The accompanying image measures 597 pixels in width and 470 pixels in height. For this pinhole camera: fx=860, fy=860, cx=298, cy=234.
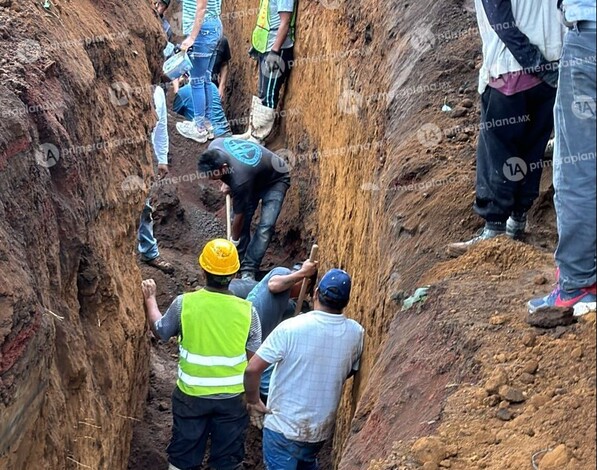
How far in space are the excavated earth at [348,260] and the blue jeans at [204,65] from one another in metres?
2.66

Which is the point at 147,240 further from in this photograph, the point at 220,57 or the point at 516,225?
the point at 516,225

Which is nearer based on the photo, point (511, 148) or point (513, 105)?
point (513, 105)

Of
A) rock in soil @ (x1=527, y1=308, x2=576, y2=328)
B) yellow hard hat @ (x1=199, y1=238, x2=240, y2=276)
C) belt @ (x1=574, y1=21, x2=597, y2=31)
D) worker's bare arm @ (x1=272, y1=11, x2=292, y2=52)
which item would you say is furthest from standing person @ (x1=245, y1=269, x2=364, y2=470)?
worker's bare arm @ (x1=272, y1=11, x2=292, y2=52)

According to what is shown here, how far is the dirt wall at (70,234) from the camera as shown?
14.6 ft

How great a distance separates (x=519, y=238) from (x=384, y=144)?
215cm

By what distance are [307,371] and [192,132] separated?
25.2 ft

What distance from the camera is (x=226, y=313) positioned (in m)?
6.18

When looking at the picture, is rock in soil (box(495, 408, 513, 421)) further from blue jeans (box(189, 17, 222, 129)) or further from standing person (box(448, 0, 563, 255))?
blue jeans (box(189, 17, 222, 129))

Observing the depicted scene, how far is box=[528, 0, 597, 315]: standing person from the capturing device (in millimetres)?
3420

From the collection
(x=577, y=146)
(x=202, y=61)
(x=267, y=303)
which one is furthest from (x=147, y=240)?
(x=577, y=146)

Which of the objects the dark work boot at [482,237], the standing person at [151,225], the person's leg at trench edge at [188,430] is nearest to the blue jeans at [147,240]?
the standing person at [151,225]

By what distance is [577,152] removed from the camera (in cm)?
353

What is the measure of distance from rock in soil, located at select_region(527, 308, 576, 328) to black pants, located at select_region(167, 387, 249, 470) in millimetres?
2934

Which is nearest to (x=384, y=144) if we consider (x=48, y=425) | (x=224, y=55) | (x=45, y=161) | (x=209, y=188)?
(x=45, y=161)
